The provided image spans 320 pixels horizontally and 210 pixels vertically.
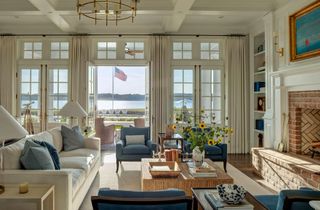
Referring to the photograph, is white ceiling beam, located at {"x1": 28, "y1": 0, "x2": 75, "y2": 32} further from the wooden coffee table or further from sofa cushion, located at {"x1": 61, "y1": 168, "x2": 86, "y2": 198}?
the wooden coffee table

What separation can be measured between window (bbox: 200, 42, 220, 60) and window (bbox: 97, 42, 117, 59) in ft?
8.10

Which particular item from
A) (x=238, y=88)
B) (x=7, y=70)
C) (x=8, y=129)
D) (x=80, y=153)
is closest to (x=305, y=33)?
(x=238, y=88)

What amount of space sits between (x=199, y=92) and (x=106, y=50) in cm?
287

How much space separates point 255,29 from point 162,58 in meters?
2.51

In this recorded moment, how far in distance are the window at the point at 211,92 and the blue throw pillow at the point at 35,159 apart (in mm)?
5648

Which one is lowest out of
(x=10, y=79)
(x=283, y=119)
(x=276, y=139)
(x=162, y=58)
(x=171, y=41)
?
(x=276, y=139)

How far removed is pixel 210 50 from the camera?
856 centimetres

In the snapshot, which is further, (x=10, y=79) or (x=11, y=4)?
(x=10, y=79)

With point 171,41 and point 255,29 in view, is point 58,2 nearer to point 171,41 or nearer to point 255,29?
point 171,41

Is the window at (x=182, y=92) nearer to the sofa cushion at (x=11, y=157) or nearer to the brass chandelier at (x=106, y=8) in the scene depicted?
the brass chandelier at (x=106, y=8)

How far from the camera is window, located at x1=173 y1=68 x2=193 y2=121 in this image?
834 cm

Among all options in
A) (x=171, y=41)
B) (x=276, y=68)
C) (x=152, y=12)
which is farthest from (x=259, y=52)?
(x=152, y=12)

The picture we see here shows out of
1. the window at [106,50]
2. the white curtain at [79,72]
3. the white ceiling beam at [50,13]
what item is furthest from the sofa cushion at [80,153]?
the window at [106,50]

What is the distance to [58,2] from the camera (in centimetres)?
619
